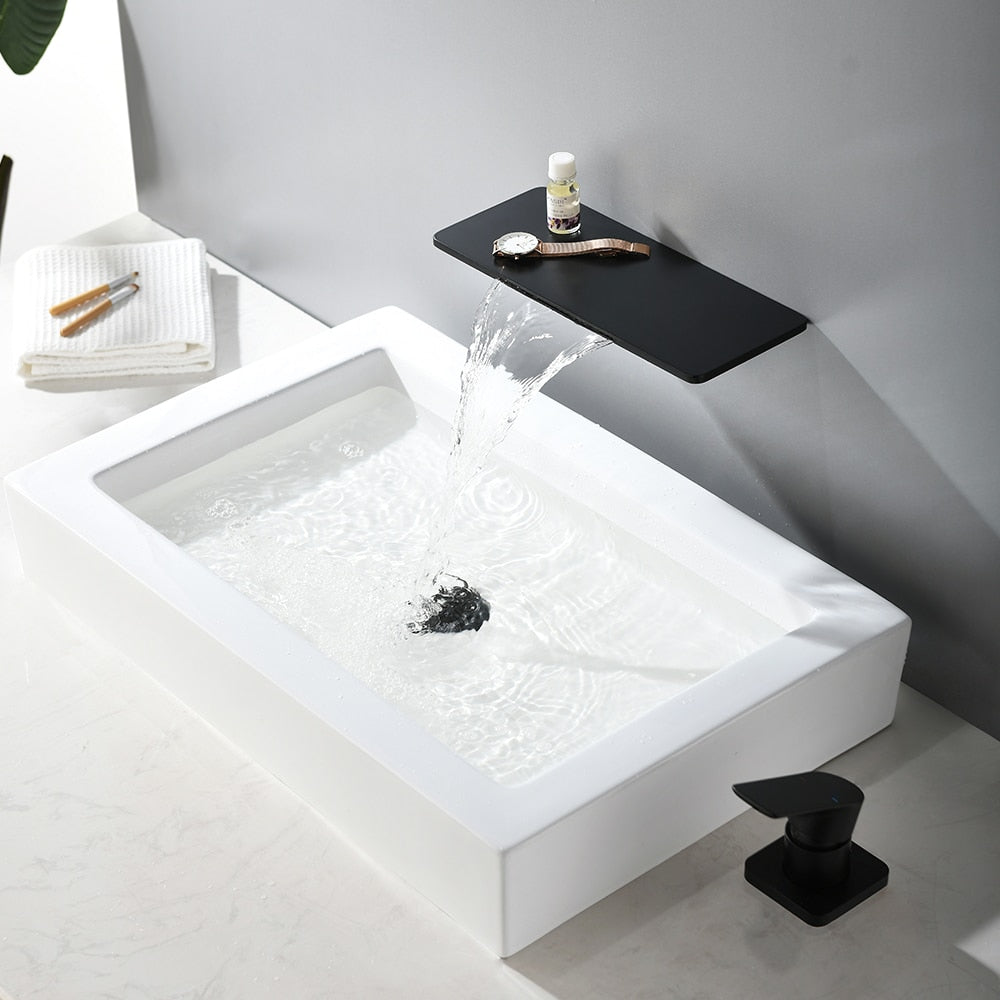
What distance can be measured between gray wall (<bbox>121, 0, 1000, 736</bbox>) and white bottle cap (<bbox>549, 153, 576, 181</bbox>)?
77 millimetres

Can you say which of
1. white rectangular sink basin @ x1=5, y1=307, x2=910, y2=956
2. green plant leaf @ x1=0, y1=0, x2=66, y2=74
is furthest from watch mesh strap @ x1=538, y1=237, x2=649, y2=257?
green plant leaf @ x1=0, y1=0, x2=66, y2=74

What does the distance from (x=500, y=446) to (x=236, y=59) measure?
84 cm

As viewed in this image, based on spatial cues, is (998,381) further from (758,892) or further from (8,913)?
(8,913)

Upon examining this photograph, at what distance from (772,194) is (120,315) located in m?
1.14

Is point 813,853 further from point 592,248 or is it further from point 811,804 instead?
point 592,248

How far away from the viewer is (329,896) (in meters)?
1.65

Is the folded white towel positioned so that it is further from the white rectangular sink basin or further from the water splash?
the water splash

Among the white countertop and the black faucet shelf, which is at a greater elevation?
the black faucet shelf

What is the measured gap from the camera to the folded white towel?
8.04 feet

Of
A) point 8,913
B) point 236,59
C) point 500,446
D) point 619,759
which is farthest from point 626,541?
point 236,59

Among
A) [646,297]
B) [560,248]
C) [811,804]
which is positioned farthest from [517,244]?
[811,804]

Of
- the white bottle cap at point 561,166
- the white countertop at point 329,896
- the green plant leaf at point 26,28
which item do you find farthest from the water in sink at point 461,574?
the green plant leaf at point 26,28

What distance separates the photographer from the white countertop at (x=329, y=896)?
1.55m

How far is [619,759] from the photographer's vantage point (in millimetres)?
1598
